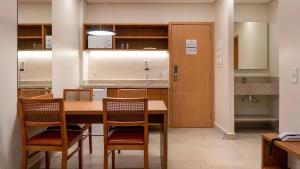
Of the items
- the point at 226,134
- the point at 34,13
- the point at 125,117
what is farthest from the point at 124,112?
the point at 226,134

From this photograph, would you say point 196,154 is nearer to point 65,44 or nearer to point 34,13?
point 65,44

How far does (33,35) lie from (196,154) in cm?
274

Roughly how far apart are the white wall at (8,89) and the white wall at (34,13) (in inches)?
9.1

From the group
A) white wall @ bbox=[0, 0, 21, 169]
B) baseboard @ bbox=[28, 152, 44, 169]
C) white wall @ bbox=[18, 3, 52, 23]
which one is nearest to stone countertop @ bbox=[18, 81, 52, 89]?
white wall @ bbox=[0, 0, 21, 169]

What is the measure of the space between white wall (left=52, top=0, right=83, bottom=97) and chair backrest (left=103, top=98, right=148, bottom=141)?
1647mm

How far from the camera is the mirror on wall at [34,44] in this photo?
3502 mm

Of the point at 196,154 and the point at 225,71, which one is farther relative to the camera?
the point at 225,71

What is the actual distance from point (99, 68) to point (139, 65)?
873mm

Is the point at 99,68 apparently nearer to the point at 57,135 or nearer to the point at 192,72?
the point at 192,72

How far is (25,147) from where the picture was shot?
3.10 meters

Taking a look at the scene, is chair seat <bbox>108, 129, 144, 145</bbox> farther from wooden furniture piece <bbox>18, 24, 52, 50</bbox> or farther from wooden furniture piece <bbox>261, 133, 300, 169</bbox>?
wooden furniture piece <bbox>18, 24, 52, 50</bbox>

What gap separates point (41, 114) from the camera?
10.0 feet

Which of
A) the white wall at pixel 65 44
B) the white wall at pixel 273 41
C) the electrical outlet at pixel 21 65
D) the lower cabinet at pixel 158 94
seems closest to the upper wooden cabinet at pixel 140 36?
the white wall at pixel 65 44

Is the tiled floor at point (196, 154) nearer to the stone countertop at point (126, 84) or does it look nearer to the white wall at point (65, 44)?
the stone countertop at point (126, 84)
